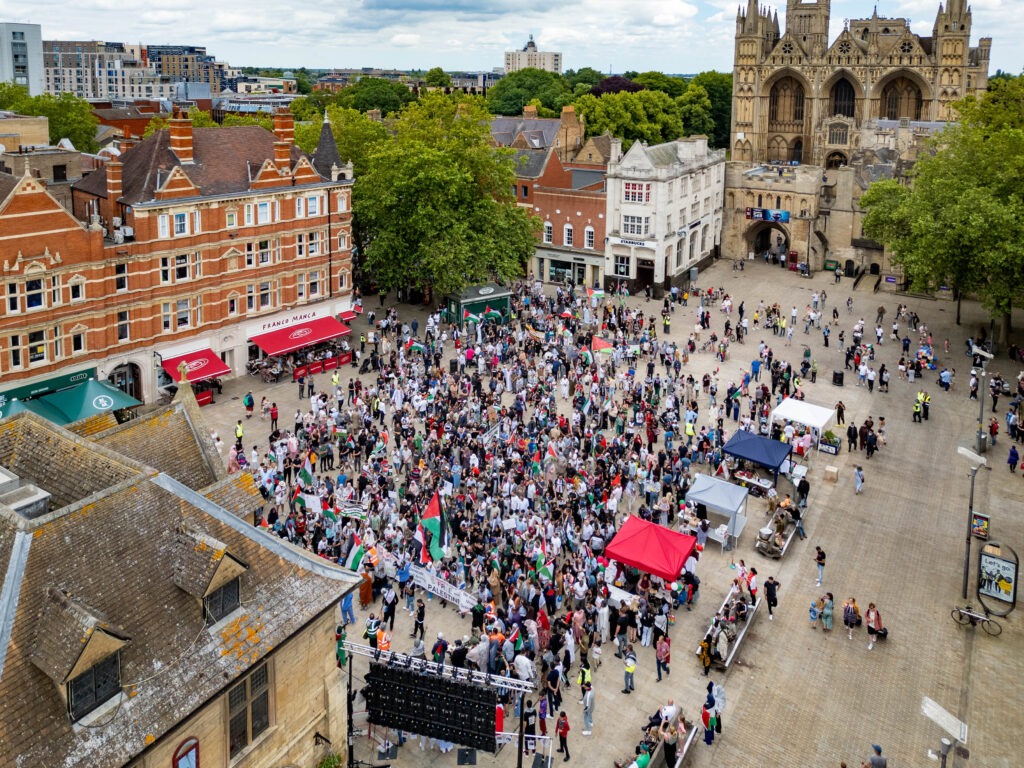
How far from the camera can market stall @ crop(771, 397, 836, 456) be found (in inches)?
1399

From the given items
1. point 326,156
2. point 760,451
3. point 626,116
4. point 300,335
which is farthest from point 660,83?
point 760,451

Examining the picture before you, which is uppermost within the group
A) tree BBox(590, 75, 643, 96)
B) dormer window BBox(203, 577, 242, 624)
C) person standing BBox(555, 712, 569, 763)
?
tree BBox(590, 75, 643, 96)

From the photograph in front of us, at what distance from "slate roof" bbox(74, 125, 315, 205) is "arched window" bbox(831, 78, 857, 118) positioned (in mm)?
78863

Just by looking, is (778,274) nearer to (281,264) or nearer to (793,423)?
(793,423)

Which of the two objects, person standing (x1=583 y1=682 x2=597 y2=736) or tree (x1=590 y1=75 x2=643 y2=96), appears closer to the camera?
person standing (x1=583 y1=682 x2=597 y2=736)

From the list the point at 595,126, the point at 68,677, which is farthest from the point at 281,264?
the point at 595,126

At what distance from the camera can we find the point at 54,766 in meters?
11.7

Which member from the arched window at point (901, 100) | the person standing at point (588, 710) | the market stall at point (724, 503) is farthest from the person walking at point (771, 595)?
the arched window at point (901, 100)

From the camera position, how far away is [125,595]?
1352 centimetres

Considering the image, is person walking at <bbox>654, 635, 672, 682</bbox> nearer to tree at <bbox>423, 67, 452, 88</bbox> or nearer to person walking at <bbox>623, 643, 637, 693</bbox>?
person walking at <bbox>623, 643, 637, 693</bbox>

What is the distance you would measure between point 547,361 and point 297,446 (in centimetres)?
1506

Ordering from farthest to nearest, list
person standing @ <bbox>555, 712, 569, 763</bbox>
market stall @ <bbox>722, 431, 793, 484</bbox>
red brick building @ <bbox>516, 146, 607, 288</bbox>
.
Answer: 1. red brick building @ <bbox>516, 146, 607, 288</bbox>
2. market stall @ <bbox>722, 431, 793, 484</bbox>
3. person standing @ <bbox>555, 712, 569, 763</bbox>

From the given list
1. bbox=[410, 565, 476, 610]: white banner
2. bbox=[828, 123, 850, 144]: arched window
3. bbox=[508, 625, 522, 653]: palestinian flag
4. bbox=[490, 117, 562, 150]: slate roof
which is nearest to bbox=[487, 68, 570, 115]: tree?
bbox=[490, 117, 562, 150]: slate roof

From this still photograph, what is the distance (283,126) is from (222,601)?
3537 cm
